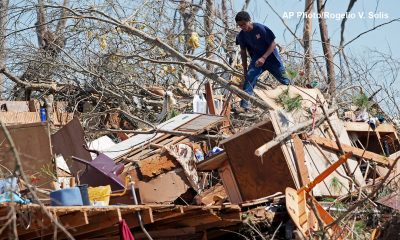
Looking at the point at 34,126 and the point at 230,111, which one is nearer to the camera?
the point at 34,126

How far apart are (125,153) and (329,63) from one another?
16.9ft

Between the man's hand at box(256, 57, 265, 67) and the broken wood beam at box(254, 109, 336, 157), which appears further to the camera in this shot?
the man's hand at box(256, 57, 265, 67)

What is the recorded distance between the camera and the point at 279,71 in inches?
442

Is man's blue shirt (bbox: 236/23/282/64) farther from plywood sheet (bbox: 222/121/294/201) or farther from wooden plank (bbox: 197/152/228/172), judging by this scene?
plywood sheet (bbox: 222/121/294/201)

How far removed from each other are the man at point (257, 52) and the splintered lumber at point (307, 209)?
11.7 ft

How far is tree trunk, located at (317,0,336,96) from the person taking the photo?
12709mm

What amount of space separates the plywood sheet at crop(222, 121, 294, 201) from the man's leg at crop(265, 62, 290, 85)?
251cm

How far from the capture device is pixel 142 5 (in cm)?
1349

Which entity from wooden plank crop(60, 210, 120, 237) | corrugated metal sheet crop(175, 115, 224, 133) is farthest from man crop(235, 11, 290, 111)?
wooden plank crop(60, 210, 120, 237)

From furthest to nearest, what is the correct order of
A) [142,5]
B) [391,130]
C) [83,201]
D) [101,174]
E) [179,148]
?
[142,5], [391,130], [179,148], [101,174], [83,201]

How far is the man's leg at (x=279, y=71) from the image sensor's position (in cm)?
1105

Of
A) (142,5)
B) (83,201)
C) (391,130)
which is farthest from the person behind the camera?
(142,5)

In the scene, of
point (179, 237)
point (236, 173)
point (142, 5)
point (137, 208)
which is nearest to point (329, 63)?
point (142, 5)

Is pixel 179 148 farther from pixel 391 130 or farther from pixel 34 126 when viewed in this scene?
pixel 391 130
